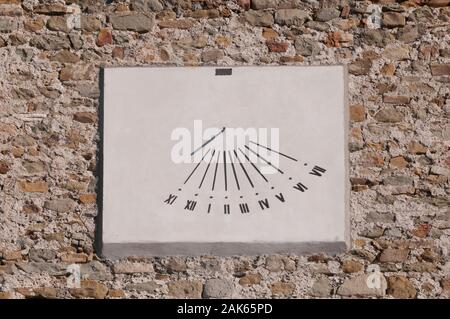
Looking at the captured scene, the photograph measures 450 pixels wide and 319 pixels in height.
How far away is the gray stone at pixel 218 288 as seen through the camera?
5.82 m

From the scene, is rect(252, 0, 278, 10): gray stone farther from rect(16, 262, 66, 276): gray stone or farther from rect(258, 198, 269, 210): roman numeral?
rect(16, 262, 66, 276): gray stone

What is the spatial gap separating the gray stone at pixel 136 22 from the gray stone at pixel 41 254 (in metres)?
1.27

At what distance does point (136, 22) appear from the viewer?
6.08 metres

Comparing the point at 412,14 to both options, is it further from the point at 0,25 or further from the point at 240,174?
the point at 0,25

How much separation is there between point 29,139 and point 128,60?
27.0 inches

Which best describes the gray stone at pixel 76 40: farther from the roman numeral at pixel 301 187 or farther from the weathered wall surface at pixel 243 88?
the roman numeral at pixel 301 187

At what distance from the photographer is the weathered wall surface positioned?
5828 millimetres

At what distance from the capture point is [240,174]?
589 centimetres

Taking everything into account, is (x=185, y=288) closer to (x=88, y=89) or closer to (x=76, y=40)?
(x=88, y=89)

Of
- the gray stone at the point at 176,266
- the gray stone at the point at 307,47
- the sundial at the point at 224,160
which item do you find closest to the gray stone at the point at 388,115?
the sundial at the point at 224,160

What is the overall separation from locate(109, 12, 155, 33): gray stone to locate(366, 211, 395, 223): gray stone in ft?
5.13
